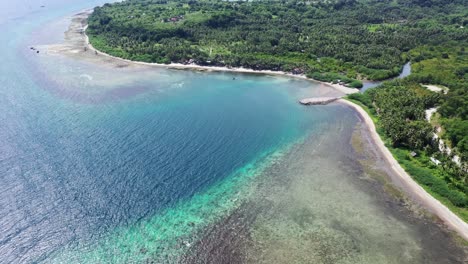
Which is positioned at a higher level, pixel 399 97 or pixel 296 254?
pixel 399 97

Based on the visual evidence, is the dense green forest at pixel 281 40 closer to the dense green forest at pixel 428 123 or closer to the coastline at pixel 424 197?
the dense green forest at pixel 428 123

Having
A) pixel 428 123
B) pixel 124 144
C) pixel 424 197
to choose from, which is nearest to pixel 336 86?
pixel 428 123

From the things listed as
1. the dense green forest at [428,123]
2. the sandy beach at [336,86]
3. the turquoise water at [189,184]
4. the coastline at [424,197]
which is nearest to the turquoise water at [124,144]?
the turquoise water at [189,184]

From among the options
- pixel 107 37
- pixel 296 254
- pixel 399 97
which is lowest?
pixel 107 37

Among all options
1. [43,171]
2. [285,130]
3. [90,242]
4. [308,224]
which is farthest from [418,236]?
[43,171]

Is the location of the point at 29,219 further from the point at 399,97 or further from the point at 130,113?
the point at 399,97

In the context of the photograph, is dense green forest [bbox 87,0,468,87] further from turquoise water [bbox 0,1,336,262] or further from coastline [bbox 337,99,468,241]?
coastline [bbox 337,99,468,241]

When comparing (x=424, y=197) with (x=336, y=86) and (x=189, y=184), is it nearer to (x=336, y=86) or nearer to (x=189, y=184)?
(x=189, y=184)
